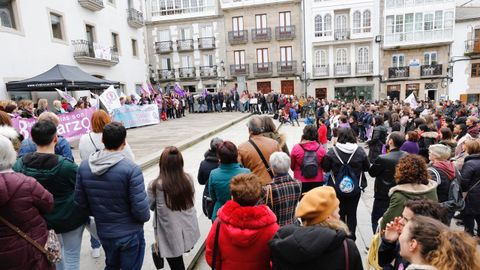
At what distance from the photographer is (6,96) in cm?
1298

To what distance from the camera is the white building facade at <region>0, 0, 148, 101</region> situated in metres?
13.3

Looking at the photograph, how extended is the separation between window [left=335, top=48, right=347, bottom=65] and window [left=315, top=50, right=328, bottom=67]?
1.14 meters

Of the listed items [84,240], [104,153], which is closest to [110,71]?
[84,240]

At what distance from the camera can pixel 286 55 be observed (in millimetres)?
30609

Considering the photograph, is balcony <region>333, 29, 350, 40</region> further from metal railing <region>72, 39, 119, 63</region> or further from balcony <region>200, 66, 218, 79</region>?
metal railing <region>72, 39, 119, 63</region>

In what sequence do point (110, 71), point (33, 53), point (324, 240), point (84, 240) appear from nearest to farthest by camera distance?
point (324, 240)
point (84, 240)
point (33, 53)
point (110, 71)

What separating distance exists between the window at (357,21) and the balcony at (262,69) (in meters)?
8.56

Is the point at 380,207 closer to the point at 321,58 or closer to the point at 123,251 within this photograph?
the point at 123,251

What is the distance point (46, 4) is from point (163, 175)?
16.7 meters

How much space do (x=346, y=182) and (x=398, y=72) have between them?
28816 mm

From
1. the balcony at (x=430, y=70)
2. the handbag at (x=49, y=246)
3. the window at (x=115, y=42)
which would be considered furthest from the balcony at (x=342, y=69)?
the handbag at (x=49, y=246)

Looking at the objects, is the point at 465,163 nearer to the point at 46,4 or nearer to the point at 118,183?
the point at 118,183

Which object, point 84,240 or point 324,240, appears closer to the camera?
point 324,240

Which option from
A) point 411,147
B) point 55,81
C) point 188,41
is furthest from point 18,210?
point 188,41
